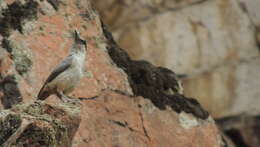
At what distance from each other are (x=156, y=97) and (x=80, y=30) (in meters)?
2.65

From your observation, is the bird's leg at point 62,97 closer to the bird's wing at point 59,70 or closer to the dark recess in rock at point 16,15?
the bird's wing at point 59,70

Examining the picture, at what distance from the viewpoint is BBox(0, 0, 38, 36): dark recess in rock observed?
18.2 metres

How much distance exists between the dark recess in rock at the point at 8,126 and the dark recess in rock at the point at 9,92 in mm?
3363

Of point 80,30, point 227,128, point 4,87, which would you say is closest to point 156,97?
point 80,30

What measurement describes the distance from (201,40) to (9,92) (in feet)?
60.8

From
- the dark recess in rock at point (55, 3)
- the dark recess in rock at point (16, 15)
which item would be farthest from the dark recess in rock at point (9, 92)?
the dark recess in rock at point (55, 3)

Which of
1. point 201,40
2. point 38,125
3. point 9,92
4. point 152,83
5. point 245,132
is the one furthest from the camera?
point 201,40

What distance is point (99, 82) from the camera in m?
18.2

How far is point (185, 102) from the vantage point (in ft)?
63.2

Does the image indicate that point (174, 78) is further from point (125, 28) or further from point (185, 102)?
point (125, 28)

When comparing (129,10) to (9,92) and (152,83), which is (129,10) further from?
(9,92)

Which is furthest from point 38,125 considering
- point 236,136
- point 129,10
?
point 129,10

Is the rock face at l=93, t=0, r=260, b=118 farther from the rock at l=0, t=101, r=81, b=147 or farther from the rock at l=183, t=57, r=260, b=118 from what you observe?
the rock at l=0, t=101, r=81, b=147

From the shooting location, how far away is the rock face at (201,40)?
33719 mm
